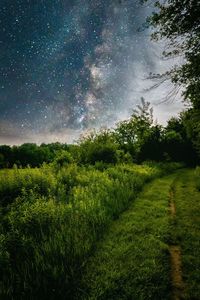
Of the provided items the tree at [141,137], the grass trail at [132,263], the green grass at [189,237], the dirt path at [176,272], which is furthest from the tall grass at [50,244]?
the tree at [141,137]

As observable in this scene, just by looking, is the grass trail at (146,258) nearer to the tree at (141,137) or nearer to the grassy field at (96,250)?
the grassy field at (96,250)

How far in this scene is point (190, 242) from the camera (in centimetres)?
702

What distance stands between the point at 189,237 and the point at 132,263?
2274 mm

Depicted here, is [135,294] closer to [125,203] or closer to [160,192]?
[125,203]

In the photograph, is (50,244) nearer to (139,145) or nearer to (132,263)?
(132,263)

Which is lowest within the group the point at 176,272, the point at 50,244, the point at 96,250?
the point at 176,272

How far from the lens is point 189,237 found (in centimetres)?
740

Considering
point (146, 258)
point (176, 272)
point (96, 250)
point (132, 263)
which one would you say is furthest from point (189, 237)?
point (96, 250)

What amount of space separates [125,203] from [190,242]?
4.15 metres

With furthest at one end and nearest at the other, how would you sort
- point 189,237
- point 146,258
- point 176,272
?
point 189,237 < point 146,258 < point 176,272

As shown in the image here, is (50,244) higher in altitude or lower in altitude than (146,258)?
higher

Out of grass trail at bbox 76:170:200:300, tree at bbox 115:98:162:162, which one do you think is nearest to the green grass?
grass trail at bbox 76:170:200:300

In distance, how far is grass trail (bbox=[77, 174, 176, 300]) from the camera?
488 cm

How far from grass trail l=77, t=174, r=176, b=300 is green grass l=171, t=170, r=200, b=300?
35 centimetres
